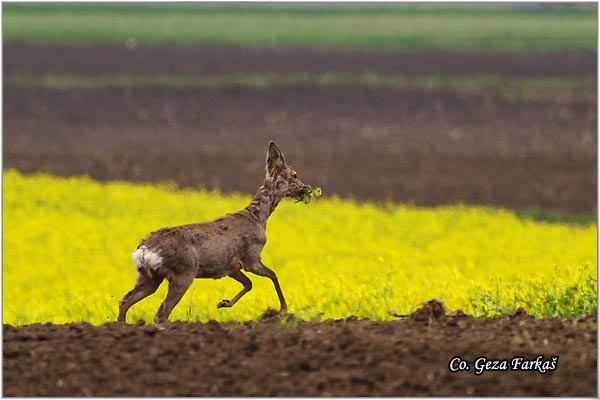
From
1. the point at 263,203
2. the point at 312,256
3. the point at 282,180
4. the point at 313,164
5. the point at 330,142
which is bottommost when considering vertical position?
the point at 312,256

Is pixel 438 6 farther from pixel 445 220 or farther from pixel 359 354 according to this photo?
pixel 359 354

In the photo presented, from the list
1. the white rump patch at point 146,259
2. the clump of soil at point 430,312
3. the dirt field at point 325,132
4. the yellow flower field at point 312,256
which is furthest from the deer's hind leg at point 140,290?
the dirt field at point 325,132

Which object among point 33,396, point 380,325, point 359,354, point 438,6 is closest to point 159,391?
point 33,396

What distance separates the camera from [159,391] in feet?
23.1

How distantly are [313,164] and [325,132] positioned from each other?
491cm

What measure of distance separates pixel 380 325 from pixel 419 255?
29.8 ft

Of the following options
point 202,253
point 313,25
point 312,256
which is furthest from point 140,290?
point 313,25

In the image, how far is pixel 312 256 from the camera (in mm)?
17062

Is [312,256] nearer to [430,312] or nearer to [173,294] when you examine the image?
[430,312]

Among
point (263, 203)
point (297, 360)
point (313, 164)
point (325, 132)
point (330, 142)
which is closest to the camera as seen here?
point (297, 360)

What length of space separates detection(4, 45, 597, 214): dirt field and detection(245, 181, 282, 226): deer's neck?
1485 centimetres

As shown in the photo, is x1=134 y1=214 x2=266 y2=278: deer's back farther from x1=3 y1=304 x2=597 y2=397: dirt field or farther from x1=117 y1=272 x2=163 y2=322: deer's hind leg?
x1=3 y1=304 x2=597 y2=397: dirt field

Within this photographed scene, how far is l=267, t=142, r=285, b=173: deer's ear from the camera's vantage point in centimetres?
989

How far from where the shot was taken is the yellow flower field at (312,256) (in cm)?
1071
